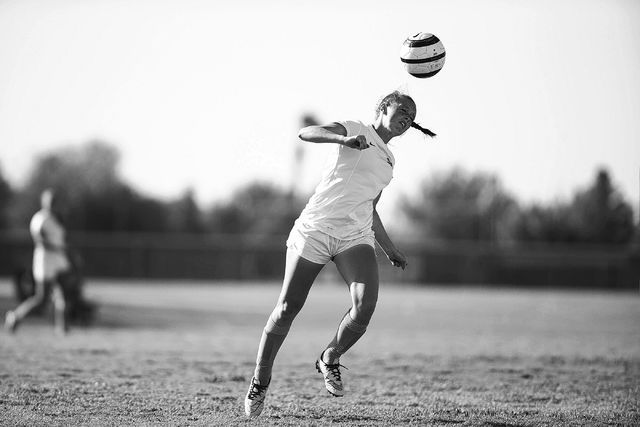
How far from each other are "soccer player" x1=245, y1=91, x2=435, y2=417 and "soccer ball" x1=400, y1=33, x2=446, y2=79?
984mm

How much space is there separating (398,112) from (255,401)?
2.41 meters

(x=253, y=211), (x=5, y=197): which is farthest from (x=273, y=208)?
(x=5, y=197)

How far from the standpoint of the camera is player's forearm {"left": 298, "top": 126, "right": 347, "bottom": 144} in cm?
562

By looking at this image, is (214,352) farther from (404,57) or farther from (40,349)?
(404,57)

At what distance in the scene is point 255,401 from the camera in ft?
19.5

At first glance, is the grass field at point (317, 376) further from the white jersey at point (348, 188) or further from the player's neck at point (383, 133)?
the player's neck at point (383, 133)

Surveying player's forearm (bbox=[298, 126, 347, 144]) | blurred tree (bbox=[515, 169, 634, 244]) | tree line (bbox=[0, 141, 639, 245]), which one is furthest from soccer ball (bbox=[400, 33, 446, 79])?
blurred tree (bbox=[515, 169, 634, 244])

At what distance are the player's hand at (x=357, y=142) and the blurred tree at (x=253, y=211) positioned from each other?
59498 millimetres

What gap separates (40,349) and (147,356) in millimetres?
1646

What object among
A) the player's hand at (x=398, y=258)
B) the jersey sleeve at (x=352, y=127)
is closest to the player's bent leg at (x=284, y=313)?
the player's hand at (x=398, y=258)

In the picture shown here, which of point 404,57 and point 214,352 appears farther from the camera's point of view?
point 214,352

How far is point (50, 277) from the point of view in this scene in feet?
42.6

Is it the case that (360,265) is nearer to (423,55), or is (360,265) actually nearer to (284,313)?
(284,313)

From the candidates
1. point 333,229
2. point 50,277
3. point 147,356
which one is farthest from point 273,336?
point 50,277
